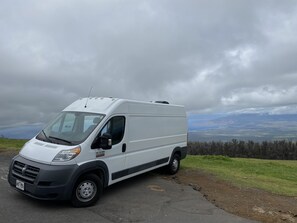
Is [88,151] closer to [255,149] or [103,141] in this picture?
[103,141]

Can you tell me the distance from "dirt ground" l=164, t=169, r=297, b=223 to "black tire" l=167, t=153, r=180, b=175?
0.26 m

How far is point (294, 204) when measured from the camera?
8773 mm

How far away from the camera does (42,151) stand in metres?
7.00

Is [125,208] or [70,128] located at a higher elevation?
[70,128]

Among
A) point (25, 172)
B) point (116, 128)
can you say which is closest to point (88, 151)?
point (116, 128)

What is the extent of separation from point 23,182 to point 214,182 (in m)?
6.14

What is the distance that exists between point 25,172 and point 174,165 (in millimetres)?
5786

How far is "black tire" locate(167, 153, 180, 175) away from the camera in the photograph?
1119 cm

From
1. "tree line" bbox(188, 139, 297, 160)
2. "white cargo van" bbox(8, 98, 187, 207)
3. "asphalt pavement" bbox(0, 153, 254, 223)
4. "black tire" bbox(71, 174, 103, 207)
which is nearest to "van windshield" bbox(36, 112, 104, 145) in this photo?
"white cargo van" bbox(8, 98, 187, 207)

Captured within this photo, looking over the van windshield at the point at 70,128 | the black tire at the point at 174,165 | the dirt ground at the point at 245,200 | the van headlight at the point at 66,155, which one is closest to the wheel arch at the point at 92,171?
the van headlight at the point at 66,155

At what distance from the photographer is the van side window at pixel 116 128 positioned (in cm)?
785

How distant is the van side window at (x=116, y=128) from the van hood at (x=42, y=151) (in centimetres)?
116

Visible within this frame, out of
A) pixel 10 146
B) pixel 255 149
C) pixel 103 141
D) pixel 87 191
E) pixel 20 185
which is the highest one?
pixel 103 141

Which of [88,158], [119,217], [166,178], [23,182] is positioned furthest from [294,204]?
[23,182]
